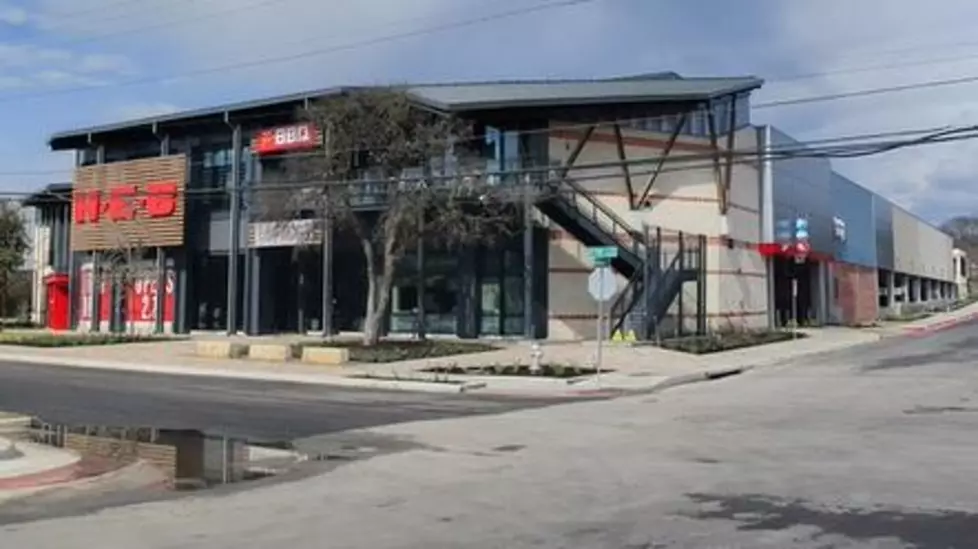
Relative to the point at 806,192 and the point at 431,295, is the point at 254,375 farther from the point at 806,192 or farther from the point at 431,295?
the point at 806,192

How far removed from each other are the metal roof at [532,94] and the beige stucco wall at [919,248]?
51.0 meters

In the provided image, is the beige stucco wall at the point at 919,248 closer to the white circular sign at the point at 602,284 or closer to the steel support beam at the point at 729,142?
the steel support beam at the point at 729,142

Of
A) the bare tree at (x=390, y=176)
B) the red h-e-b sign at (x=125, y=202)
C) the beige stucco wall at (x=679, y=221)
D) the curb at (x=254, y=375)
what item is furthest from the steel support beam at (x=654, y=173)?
the red h-e-b sign at (x=125, y=202)

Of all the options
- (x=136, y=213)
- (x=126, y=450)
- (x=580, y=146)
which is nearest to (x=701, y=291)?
(x=580, y=146)

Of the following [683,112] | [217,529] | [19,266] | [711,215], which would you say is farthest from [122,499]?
[19,266]

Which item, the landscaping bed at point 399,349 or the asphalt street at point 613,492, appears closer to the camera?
the asphalt street at point 613,492

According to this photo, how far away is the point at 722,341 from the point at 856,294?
35.9m

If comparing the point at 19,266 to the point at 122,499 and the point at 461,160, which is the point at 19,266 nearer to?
the point at 461,160

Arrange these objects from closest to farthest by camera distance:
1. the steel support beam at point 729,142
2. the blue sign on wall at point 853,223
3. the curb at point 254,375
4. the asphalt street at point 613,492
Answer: the asphalt street at point 613,492
the curb at point 254,375
the steel support beam at point 729,142
the blue sign on wall at point 853,223

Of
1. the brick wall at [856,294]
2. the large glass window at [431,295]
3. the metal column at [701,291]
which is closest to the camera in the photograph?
the large glass window at [431,295]

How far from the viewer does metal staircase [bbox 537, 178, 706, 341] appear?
1598 inches

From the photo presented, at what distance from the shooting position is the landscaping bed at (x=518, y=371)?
29.6m

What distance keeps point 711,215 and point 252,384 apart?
2652 centimetres

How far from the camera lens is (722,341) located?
41500 millimetres
